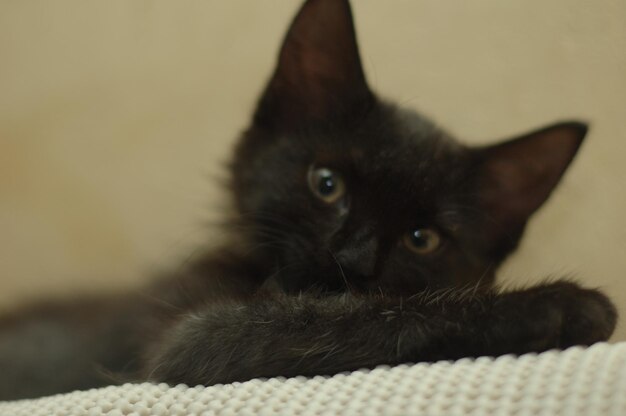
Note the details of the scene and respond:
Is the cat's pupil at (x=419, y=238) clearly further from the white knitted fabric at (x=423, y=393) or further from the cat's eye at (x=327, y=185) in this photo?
the white knitted fabric at (x=423, y=393)

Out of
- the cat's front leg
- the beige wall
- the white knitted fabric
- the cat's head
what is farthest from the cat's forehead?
the white knitted fabric

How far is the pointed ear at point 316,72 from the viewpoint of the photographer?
1.13 metres

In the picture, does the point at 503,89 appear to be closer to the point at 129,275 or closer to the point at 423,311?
the point at 423,311

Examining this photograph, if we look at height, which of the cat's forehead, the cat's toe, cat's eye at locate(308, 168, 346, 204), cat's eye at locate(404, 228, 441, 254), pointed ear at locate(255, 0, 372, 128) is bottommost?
cat's eye at locate(404, 228, 441, 254)

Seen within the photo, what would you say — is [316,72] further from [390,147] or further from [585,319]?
[585,319]

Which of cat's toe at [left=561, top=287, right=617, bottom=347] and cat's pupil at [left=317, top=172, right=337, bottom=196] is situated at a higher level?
cat's pupil at [left=317, top=172, right=337, bottom=196]

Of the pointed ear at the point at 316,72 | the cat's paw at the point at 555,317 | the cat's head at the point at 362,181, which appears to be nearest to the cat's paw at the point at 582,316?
the cat's paw at the point at 555,317

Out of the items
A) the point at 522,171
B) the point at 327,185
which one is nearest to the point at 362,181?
the point at 327,185

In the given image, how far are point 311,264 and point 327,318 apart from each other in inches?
8.8

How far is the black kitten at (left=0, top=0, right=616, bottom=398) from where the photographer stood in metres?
0.71

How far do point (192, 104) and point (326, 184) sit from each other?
52 cm

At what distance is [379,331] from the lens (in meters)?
0.73

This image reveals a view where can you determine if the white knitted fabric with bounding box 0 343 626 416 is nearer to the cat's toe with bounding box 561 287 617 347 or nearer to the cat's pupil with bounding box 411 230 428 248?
the cat's toe with bounding box 561 287 617 347

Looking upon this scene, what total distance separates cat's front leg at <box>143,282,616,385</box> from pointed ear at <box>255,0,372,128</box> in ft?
1.54
